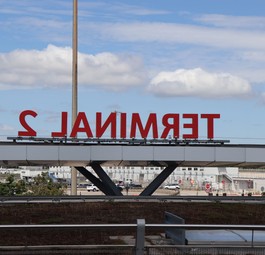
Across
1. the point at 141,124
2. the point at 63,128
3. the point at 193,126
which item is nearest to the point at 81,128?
the point at 63,128

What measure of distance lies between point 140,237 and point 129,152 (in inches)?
1687

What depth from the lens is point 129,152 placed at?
52.1 m

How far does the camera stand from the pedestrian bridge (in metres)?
50.8

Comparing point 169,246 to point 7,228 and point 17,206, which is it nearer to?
point 7,228

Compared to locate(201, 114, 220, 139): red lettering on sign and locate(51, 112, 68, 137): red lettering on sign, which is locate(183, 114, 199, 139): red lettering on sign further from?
locate(51, 112, 68, 137): red lettering on sign

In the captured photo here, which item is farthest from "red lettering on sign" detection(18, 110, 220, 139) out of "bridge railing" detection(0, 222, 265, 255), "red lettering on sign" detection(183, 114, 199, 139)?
"bridge railing" detection(0, 222, 265, 255)

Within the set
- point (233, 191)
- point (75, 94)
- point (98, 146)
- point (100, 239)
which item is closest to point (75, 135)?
point (98, 146)

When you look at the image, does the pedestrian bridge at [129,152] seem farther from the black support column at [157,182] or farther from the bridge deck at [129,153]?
the black support column at [157,182]

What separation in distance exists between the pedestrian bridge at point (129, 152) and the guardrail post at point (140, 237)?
41961 mm

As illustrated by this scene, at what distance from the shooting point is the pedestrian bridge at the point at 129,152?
5081 cm

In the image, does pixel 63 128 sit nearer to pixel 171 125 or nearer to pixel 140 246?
pixel 171 125

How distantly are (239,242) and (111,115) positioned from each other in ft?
143

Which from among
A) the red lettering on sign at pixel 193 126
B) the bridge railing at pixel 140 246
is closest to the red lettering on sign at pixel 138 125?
the red lettering on sign at pixel 193 126

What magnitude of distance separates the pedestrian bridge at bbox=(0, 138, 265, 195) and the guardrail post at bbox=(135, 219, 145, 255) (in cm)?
4196
